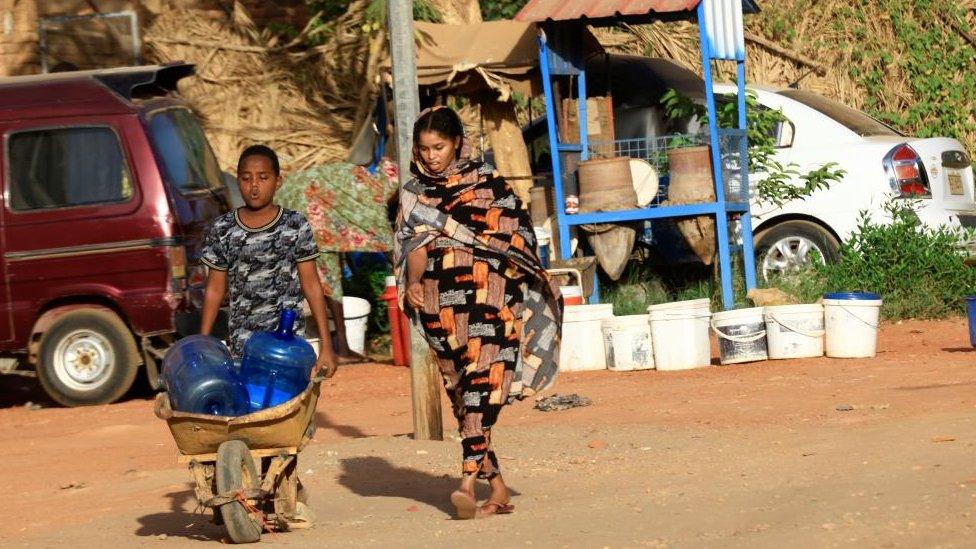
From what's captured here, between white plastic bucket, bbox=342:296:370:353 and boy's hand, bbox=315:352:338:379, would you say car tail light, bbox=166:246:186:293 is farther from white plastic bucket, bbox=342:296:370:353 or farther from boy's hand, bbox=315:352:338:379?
boy's hand, bbox=315:352:338:379

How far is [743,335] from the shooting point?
35.4ft

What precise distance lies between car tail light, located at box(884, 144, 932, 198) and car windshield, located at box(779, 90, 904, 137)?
0.45 meters

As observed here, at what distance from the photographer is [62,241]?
10914mm

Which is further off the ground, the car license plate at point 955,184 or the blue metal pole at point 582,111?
the blue metal pole at point 582,111

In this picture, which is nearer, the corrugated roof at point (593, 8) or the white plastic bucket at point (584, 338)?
the white plastic bucket at point (584, 338)

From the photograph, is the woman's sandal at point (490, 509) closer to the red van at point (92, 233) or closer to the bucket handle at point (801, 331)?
the bucket handle at point (801, 331)

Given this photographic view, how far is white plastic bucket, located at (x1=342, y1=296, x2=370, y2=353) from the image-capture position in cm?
1271

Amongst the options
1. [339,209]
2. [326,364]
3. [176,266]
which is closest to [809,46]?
Result: [339,209]

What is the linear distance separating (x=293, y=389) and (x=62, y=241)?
557cm

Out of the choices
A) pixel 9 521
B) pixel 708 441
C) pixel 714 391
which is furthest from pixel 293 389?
pixel 714 391

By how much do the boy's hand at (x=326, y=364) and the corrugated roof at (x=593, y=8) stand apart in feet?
22.0

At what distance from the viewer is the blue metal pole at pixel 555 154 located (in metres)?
12.6

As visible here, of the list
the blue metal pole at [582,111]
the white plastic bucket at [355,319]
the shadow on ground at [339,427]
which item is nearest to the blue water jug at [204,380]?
the shadow on ground at [339,427]

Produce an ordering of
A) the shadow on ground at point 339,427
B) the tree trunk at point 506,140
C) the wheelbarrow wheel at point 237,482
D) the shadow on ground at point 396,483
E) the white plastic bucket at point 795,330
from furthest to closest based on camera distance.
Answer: the tree trunk at point 506,140
the white plastic bucket at point 795,330
the shadow on ground at point 339,427
the shadow on ground at point 396,483
the wheelbarrow wheel at point 237,482
